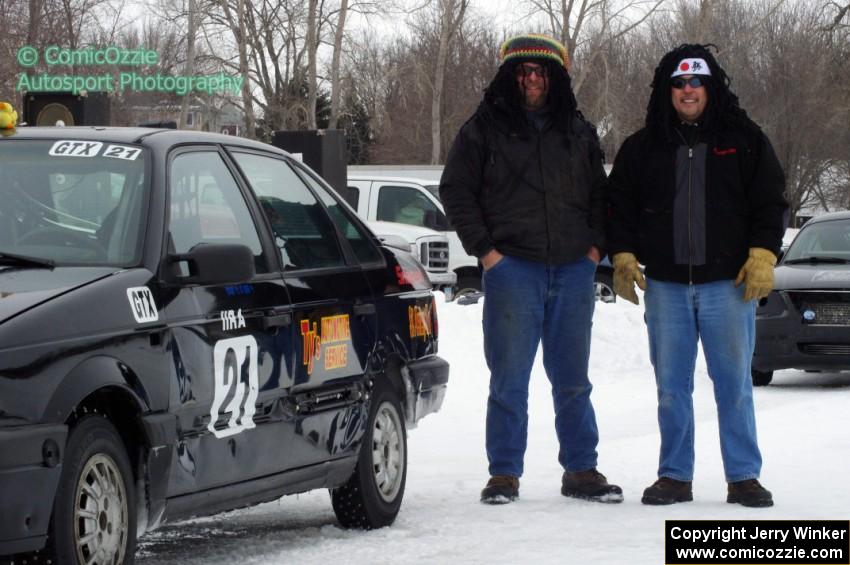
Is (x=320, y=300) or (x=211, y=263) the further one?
(x=320, y=300)

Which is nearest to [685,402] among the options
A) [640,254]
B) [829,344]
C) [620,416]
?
[640,254]

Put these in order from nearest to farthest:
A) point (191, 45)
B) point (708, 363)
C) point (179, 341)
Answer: point (179, 341) < point (708, 363) < point (191, 45)

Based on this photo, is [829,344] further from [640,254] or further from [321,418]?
[321,418]

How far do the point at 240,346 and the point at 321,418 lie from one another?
749mm

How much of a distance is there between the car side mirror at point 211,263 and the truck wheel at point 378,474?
1.60m

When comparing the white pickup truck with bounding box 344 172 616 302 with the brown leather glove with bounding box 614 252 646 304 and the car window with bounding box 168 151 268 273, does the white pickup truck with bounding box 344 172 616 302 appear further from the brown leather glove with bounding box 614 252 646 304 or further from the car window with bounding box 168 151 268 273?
the car window with bounding box 168 151 268 273

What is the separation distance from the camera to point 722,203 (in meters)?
7.16

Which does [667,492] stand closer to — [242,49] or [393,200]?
[393,200]

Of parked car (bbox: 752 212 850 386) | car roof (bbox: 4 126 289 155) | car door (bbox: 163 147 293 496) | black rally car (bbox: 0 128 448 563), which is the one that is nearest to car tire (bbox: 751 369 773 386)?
parked car (bbox: 752 212 850 386)

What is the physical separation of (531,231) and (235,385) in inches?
85.5

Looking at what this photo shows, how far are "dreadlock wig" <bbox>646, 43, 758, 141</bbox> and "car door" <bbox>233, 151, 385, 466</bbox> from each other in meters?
1.46

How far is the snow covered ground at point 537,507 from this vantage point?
19.8ft

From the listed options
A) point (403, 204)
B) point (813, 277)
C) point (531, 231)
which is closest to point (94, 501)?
point (531, 231)

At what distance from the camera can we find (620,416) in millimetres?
11609
